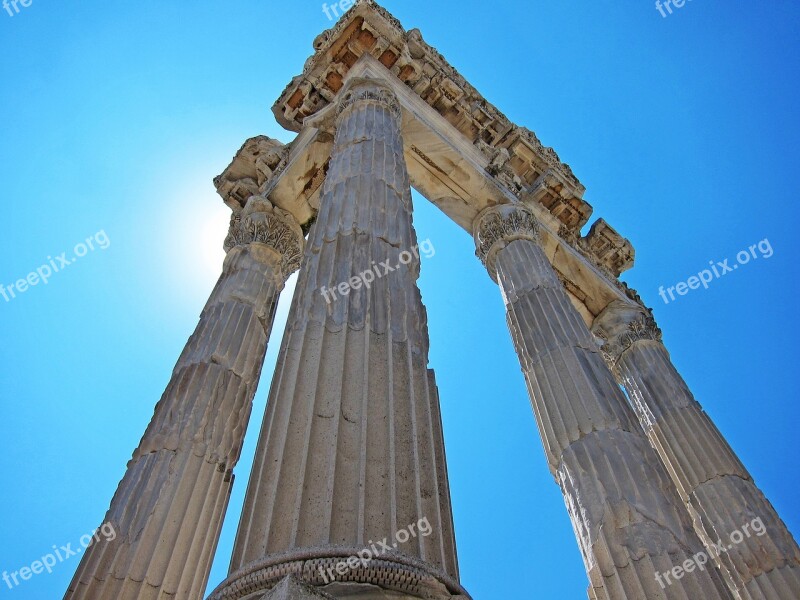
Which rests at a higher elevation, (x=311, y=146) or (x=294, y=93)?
(x=294, y=93)

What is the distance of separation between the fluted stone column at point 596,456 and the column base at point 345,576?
269 inches

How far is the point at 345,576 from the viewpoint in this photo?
20.4 ft

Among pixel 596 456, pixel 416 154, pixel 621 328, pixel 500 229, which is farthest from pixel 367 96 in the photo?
pixel 621 328

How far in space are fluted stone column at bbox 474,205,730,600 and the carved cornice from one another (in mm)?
6177

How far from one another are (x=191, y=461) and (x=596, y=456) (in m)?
7.91

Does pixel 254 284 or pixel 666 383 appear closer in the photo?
pixel 254 284

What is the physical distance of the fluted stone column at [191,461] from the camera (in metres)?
11.9

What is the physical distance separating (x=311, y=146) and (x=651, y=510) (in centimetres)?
1496

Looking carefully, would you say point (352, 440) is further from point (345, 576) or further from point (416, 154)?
point (416, 154)

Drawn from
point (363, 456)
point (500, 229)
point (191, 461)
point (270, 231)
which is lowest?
point (363, 456)

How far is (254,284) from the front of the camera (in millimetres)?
19859

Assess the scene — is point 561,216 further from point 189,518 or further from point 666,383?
point 189,518

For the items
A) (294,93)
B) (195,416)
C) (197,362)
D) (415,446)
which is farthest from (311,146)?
(415,446)

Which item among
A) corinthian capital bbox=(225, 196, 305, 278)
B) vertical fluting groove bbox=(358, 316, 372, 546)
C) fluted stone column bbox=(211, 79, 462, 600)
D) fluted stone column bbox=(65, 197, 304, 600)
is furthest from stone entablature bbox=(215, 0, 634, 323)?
vertical fluting groove bbox=(358, 316, 372, 546)
